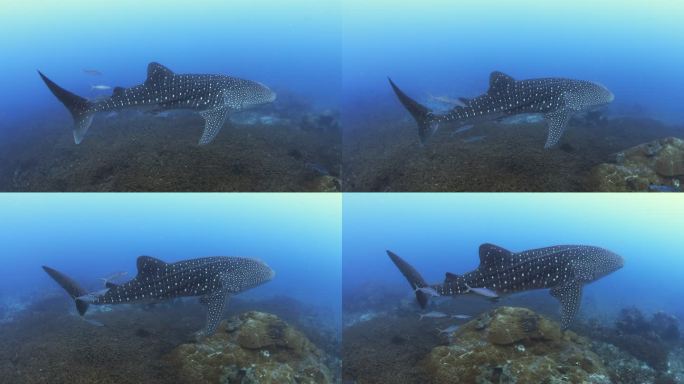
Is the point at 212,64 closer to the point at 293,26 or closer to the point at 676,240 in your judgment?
the point at 293,26

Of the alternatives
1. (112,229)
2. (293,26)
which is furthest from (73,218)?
(293,26)

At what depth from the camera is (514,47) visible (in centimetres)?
848

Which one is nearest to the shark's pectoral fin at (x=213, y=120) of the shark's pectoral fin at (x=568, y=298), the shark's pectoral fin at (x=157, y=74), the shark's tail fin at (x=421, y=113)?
the shark's pectoral fin at (x=157, y=74)

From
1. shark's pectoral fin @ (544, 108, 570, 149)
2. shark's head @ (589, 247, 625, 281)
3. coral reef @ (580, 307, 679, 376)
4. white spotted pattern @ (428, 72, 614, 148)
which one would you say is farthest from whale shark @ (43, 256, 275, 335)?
coral reef @ (580, 307, 679, 376)

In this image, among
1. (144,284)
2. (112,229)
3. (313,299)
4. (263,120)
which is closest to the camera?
(144,284)

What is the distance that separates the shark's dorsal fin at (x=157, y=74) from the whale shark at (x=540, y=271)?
16.3ft

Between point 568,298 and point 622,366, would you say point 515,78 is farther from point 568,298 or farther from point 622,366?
point 622,366

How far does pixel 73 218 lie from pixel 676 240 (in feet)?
108

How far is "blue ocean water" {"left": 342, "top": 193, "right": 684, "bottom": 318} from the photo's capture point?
15422 millimetres

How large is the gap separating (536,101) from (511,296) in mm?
2879

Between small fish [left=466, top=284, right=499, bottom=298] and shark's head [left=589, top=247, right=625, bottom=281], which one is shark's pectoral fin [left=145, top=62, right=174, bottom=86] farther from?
shark's head [left=589, top=247, right=625, bottom=281]

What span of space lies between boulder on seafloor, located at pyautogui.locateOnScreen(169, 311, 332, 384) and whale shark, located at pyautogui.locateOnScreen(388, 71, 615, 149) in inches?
153

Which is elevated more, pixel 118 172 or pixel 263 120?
pixel 263 120

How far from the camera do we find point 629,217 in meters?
19.2
